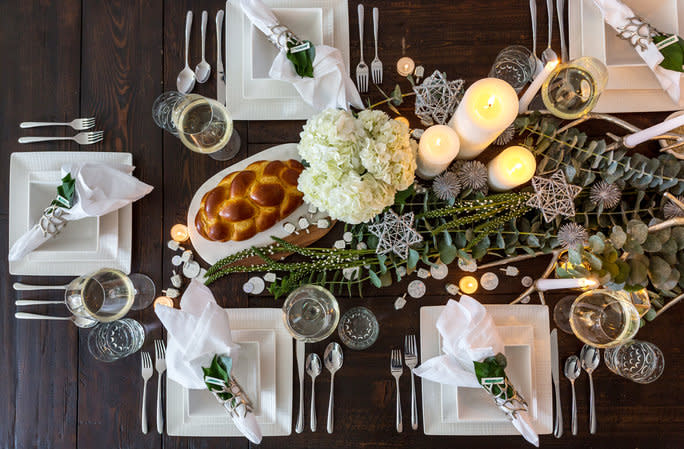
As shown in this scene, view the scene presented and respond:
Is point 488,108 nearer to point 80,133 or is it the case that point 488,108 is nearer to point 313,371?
point 313,371

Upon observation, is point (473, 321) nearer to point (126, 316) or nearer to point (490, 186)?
point (490, 186)

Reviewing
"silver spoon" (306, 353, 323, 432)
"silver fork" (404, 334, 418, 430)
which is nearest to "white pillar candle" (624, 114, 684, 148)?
"silver fork" (404, 334, 418, 430)

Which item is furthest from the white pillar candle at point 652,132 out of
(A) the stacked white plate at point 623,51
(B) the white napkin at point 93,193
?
(B) the white napkin at point 93,193

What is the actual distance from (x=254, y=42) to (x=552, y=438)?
155 centimetres

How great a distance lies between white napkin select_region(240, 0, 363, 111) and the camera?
4.59ft

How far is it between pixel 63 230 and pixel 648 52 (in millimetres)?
1908

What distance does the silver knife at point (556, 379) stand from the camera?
143 centimetres

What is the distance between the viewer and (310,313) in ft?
4.64

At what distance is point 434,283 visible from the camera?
1.48 metres

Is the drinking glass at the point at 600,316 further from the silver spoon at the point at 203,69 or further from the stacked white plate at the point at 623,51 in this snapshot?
the silver spoon at the point at 203,69

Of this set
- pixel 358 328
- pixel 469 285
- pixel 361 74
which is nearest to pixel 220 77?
pixel 361 74

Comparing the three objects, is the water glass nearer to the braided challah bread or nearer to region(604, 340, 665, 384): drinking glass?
the braided challah bread

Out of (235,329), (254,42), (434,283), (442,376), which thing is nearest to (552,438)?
(442,376)

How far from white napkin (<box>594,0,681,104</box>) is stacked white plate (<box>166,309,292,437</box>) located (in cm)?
137
